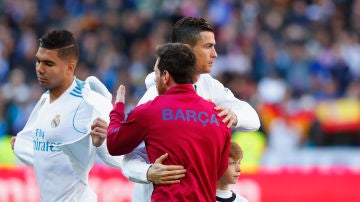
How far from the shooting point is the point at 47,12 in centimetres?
2169

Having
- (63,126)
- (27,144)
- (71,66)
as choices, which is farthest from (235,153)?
(27,144)

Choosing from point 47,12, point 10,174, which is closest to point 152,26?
point 47,12

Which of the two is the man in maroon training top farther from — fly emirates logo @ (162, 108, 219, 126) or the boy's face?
the boy's face

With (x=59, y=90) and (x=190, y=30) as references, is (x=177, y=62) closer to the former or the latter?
(x=190, y=30)

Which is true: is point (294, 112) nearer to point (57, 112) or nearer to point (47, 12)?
point (47, 12)

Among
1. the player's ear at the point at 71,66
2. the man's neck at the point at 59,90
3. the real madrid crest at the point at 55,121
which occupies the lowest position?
the real madrid crest at the point at 55,121

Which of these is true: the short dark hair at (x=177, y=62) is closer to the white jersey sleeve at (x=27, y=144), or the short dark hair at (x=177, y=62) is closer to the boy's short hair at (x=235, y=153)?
the boy's short hair at (x=235, y=153)

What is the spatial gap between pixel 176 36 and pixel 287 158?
8.67 m

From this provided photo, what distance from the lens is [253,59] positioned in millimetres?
19203

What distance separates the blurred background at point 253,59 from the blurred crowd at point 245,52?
0.02 meters

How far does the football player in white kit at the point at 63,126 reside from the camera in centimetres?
762

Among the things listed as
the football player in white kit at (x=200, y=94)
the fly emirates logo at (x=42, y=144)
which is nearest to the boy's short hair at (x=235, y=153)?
the football player in white kit at (x=200, y=94)

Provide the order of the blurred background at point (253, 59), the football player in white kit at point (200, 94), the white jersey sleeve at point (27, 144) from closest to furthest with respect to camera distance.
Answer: the football player in white kit at point (200, 94), the white jersey sleeve at point (27, 144), the blurred background at point (253, 59)

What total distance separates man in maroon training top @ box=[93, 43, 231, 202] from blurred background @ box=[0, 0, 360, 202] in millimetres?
8772
